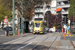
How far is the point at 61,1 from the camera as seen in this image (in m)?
86.9

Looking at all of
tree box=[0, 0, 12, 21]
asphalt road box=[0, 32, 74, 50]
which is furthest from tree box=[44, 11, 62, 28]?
asphalt road box=[0, 32, 74, 50]

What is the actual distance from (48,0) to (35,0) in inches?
101

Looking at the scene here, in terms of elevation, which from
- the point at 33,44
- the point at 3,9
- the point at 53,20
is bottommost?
the point at 33,44

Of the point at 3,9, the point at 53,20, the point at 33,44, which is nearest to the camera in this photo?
the point at 33,44

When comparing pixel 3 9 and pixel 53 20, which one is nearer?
pixel 3 9

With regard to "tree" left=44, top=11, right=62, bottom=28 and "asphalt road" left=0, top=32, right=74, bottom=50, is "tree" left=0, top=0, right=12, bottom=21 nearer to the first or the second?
"asphalt road" left=0, top=32, right=74, bottom=50

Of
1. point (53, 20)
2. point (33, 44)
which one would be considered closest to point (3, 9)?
point (33, 44)

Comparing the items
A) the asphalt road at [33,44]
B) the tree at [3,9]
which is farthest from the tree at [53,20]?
the asphalt road at [33,44]

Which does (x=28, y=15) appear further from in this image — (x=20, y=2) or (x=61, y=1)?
(x=61, y=1)

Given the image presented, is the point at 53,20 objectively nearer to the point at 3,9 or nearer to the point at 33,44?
the point at 3,9

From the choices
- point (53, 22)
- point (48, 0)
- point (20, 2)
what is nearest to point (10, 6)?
point (20, 2)

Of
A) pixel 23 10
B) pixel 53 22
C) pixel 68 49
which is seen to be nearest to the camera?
pixel 68 49

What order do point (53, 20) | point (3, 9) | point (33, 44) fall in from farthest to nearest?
point (53, 20)
point (3, 9)
point (33, 44)

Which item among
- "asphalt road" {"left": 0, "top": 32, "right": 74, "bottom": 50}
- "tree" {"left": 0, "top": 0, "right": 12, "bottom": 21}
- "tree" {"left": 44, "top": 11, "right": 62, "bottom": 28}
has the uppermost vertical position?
"tree" {"left": 0, "top": 0, "right": 12, "bottom": 21}
